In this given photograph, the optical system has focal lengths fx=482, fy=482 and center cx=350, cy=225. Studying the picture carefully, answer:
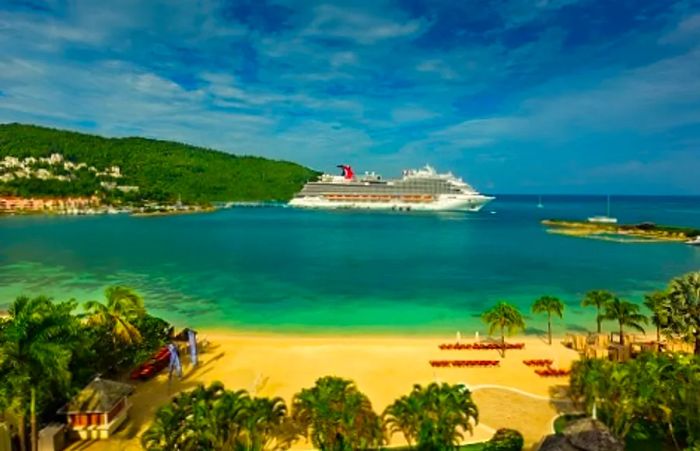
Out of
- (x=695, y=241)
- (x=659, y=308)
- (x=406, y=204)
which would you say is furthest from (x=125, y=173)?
(x=659, y=308)

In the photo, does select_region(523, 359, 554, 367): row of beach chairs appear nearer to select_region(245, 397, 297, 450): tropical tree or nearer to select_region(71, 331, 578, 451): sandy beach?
select_region(71, 331, 578, 451): sandy beach

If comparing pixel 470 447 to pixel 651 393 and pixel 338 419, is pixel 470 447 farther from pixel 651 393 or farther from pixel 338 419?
pixel 651 393

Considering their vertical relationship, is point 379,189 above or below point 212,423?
above

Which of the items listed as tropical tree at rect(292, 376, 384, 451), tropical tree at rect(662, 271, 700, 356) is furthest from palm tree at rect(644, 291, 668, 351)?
tropical tree at rect(292, 376, 384, 451)

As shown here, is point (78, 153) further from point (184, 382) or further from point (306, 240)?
point (184, 382)

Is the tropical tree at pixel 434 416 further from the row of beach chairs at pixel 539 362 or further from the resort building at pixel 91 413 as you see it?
the row of beach chairs at pixel 539 362

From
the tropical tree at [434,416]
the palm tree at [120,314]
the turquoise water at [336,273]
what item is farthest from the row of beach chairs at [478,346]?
the palm tree at [120,314]

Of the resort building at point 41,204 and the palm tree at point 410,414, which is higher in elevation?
the resort building at point 41,204
